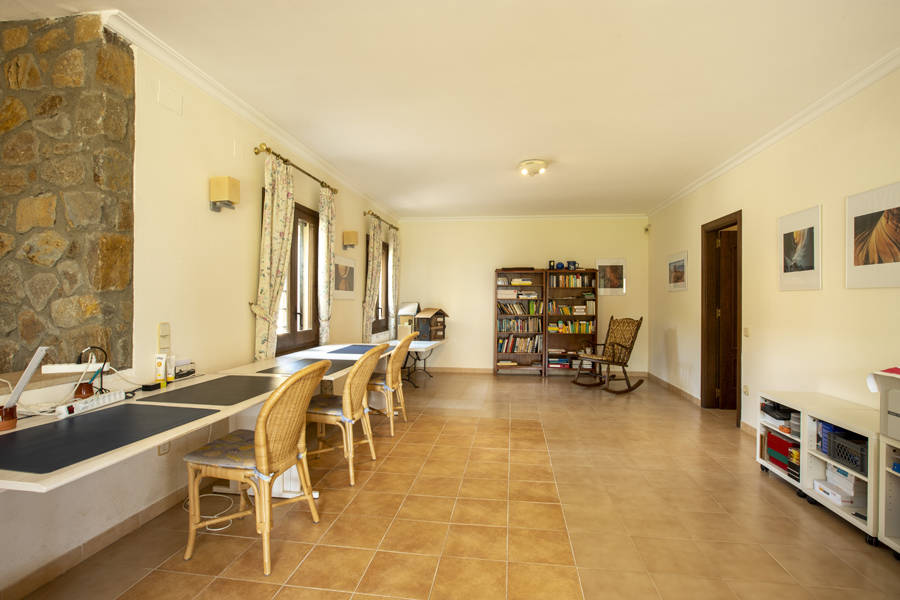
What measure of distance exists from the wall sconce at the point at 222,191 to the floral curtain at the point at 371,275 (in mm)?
3117

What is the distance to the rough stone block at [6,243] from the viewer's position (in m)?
2.26

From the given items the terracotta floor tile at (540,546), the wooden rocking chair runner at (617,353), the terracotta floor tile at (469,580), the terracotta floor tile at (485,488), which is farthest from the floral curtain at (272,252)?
the wooden rocking chair runner at (617,353)

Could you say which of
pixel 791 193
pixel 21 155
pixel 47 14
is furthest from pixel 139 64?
pixel 791 193

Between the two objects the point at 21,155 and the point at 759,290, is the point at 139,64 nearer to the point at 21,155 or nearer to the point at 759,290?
the point at 21,155

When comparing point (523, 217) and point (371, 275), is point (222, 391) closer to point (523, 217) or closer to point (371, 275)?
point (371, 275)

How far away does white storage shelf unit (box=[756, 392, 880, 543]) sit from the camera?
2.21 m

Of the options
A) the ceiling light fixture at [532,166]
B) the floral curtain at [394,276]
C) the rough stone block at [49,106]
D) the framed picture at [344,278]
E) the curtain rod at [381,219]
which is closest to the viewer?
the rough stone block at [49,106]

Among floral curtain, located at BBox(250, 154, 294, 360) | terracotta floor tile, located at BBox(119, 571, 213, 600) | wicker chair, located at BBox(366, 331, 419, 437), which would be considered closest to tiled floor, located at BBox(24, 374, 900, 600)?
terracotta floor tile, located at BBox(119, 571, 213, 600)

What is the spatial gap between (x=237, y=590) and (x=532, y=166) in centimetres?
425

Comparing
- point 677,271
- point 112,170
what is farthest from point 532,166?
point 112,170

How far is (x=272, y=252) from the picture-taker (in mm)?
3557

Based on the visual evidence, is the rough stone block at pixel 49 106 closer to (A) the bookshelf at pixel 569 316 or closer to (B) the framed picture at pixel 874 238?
(B) the framed picture at pixel 874 238

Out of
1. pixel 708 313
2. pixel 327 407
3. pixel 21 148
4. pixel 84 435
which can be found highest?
pixel 21 148

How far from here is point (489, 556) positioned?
6.97 feet
